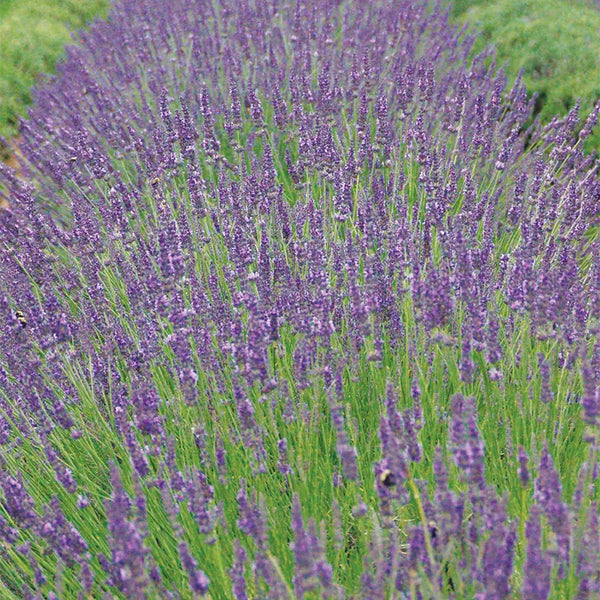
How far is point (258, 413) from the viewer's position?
2338 mm

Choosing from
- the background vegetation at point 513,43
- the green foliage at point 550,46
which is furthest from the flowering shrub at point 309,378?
the background vegetation at point 513,43

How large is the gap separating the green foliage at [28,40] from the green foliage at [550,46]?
445cm

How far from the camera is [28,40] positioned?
774 centimetres

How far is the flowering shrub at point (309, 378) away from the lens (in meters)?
1.58

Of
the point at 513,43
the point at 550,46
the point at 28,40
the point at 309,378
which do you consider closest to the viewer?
the point at 309,378

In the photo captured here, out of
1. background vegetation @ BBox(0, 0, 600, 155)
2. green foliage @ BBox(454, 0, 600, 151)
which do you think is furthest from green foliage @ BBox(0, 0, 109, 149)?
green foliage @ BBox(454, 0, 600, 151)

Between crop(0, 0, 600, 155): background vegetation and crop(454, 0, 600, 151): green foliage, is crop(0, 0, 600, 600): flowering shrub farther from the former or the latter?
crop(0, 0, 600, 155): background vegetation

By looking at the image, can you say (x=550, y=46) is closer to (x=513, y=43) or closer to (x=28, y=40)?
(x=513, y=43)

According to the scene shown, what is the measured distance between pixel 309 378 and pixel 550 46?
4.51 metres

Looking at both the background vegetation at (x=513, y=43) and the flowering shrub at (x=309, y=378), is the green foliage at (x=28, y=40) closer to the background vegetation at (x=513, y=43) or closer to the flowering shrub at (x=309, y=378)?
the background vegetation at (x=513, y=43)

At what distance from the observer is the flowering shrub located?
158 centimetres

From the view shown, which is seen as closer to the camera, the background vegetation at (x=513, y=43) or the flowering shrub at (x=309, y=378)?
the flowering shrub at (x=309, y=378)

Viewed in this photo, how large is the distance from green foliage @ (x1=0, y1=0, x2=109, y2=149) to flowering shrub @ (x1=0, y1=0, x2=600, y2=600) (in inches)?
123

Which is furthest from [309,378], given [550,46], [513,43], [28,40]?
[28,40]
